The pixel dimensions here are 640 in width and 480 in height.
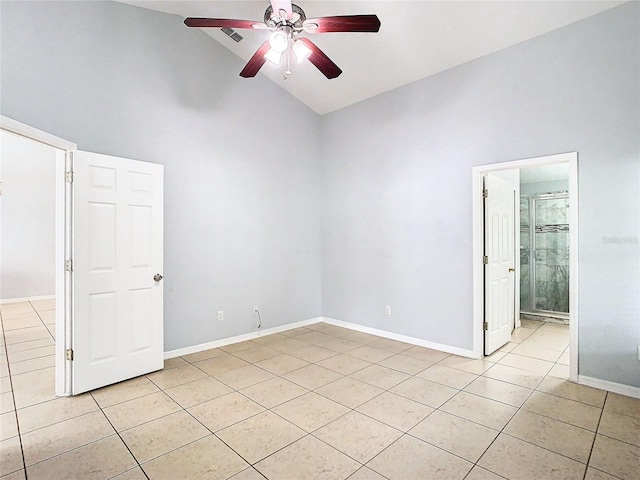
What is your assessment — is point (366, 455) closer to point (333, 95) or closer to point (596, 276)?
point (596, 276)

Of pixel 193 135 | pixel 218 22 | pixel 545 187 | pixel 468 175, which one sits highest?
pixel 218 22

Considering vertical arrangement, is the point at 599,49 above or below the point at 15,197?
above

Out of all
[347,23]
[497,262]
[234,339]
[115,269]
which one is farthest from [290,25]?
[234,339]

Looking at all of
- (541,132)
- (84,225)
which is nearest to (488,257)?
→ (541,132)

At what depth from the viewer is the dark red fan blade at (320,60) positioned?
2658mm

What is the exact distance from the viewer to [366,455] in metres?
2.04

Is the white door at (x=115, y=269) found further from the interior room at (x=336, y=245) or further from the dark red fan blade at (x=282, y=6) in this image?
the dark red fan blade at (x=282, y=6)

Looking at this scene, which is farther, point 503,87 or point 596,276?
point 503,87

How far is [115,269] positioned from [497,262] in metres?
4.13

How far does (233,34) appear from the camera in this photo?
152 inches

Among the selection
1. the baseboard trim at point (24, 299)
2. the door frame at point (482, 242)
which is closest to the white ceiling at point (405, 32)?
the door frame at point (482, 242)

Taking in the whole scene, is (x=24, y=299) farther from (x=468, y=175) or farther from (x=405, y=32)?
(x=468, y=175)

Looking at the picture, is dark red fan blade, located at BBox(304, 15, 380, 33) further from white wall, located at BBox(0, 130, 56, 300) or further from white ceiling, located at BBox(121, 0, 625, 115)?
white wall, located at BBox(0, 130, 56, 300)

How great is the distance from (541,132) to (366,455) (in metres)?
3.25
